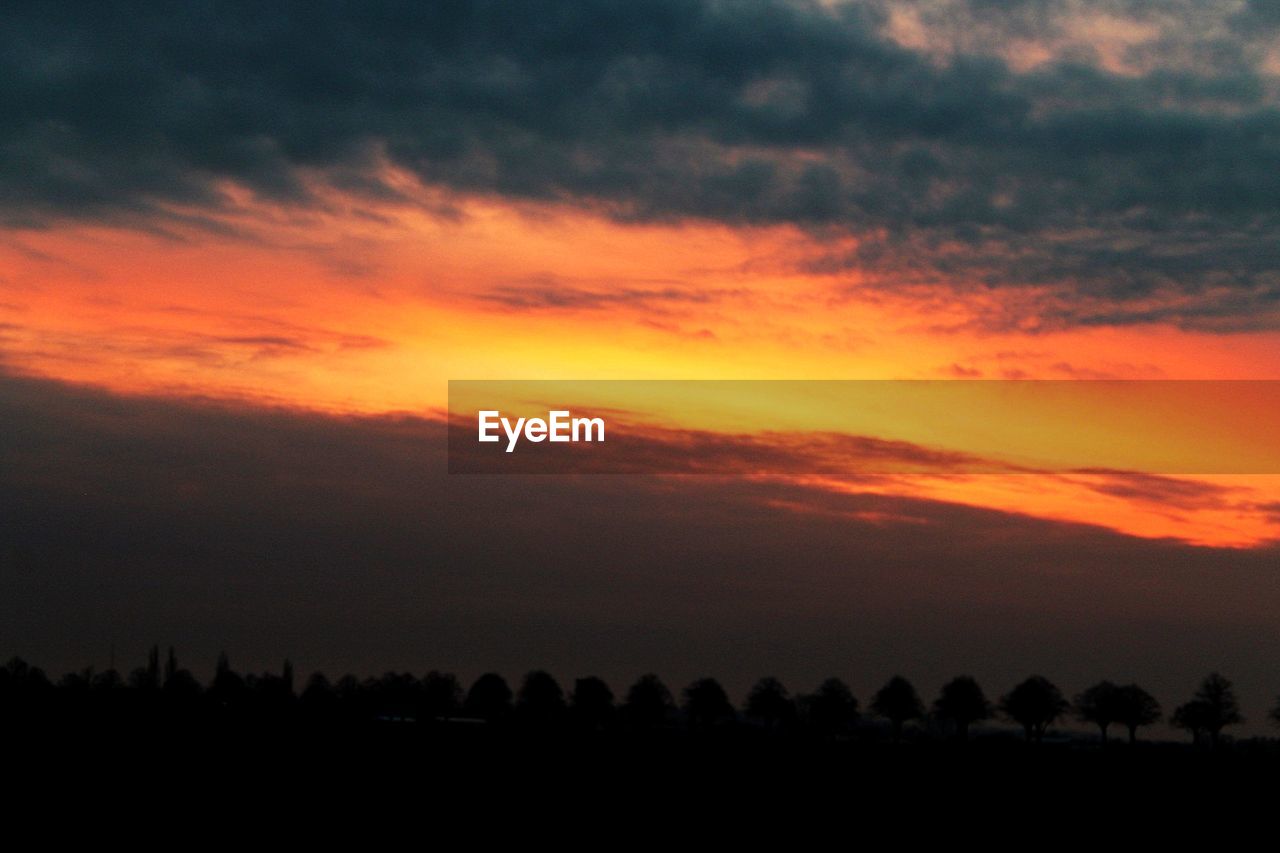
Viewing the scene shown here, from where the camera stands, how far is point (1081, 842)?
70812 millimetres

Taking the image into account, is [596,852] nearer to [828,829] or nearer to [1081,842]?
[828,829]

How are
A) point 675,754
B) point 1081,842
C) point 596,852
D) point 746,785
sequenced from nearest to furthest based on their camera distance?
point 596,852 < point 1081,842 < point 746,785 < point 675,754

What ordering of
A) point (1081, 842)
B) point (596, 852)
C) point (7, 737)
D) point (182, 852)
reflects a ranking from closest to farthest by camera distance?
1. point (182, 852)
2. point (596, 852)
3. point (1081, 842)
4. point (7, 737)

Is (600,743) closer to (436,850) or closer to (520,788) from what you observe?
(520,788)

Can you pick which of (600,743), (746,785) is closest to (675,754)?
(600,743)

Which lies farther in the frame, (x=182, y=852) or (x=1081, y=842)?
(x=1081, y=842)

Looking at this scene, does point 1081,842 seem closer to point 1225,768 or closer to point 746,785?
point 746,785

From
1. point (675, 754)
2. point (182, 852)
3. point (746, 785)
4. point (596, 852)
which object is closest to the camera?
point (182, 852)

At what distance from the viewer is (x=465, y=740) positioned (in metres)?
137

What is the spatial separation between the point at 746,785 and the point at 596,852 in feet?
118

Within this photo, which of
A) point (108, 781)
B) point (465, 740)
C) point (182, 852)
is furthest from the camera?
point (465, 740)

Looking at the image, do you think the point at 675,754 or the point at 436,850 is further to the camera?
the point at 675,754

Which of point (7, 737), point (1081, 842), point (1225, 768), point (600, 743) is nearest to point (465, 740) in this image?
point (600, 743)

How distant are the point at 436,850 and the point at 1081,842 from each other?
31.5 meters
